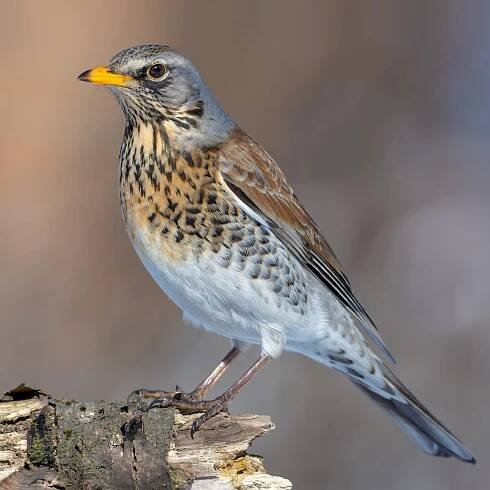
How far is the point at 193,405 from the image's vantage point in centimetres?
487

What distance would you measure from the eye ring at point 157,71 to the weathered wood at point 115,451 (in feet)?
5.49

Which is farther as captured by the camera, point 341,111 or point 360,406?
→ point 341,111

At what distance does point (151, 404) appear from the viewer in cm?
474

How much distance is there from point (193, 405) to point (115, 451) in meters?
0.58

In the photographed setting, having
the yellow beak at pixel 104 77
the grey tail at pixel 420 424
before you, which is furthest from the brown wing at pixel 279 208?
the yellow beak at pixel 104 77

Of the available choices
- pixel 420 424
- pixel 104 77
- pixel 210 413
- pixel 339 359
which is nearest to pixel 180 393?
pixel 210 413

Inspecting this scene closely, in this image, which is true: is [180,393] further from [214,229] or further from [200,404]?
[214,229]

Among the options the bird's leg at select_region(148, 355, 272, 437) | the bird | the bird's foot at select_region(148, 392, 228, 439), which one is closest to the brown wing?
the bird

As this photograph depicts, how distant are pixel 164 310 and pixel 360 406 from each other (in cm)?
191

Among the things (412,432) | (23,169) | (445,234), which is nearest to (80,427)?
(412,432)

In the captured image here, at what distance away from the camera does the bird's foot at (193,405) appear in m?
4.57

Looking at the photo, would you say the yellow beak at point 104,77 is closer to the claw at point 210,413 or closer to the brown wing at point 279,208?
the brown wing at point 279,208

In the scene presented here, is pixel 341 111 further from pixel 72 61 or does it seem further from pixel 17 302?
pixel 17 302

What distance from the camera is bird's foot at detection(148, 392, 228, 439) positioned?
457 centimetres
